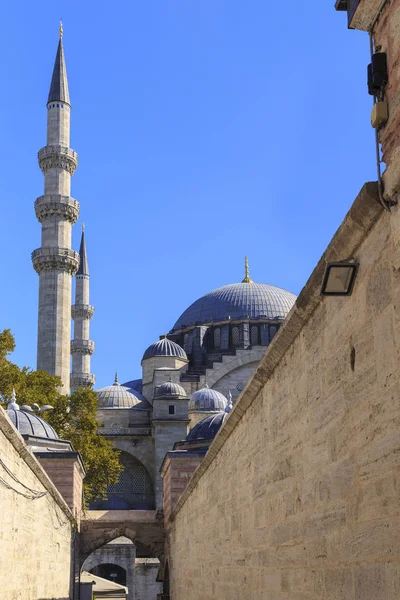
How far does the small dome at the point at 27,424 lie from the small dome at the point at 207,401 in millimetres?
22110

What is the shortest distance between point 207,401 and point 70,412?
1427 centimetres

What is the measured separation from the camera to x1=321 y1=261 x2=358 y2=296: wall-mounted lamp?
3.45m

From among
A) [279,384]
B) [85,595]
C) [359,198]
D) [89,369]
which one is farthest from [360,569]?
[89,369]

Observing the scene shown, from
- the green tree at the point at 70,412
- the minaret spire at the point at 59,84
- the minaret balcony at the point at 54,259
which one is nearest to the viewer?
the green tree at the point at 70,412

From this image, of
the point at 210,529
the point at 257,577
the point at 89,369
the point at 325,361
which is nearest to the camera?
the point at 325,361

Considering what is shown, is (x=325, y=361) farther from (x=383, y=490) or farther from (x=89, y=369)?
(x=89, y=369)

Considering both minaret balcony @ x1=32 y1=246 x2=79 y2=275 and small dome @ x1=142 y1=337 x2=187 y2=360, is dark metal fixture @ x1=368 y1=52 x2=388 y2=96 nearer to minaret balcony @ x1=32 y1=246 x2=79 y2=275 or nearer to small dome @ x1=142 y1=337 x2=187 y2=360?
minaret balcony @ x1=32 y1=246 x2=79 y2=275

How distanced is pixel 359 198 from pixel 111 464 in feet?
85.5

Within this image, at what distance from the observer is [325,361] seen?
3.96 meters

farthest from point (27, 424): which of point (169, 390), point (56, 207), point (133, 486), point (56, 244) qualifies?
point (133, 486)

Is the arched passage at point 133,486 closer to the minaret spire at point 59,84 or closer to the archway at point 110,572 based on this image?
the archway at point 110,572

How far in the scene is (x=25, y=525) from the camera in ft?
27.5

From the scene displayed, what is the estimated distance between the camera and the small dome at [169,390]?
42.5m

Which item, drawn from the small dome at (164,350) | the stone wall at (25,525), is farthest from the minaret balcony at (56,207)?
the stone wall at (25,525)
